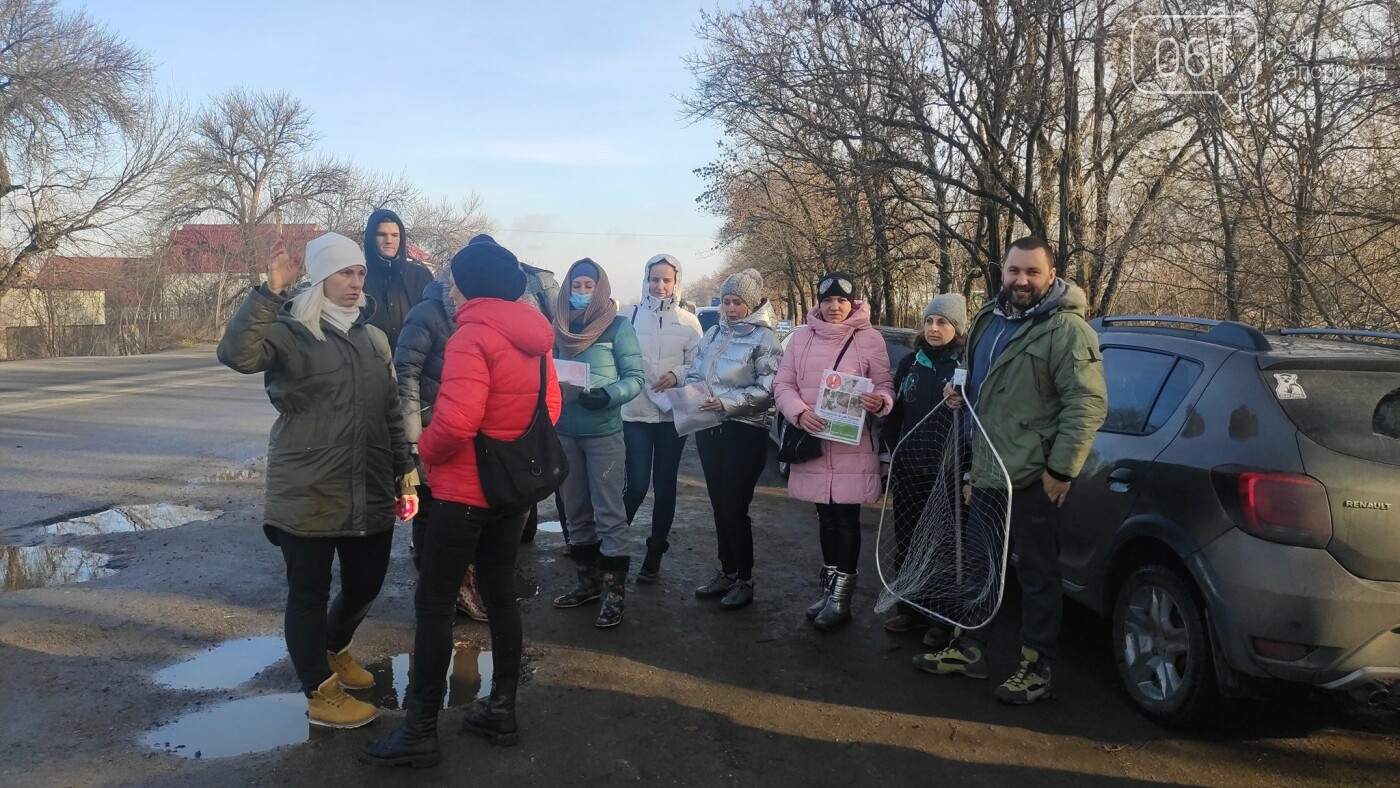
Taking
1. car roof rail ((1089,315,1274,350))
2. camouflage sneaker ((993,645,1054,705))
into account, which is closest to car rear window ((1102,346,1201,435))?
car roof rail ((1089,315,1274,350))

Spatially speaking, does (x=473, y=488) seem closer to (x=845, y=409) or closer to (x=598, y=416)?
(x=598, y=416)

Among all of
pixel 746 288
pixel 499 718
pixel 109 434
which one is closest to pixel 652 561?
pixel 746 288

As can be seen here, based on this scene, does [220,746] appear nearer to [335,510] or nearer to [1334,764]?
[335,510]

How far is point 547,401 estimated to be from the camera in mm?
3592

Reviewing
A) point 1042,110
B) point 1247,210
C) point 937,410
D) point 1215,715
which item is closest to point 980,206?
point 1042,110

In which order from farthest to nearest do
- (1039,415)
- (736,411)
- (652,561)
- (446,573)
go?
(652,561) → (736,411) → (1039,415) → (446,573)

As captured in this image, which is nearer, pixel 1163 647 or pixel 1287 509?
pixel 1287 509

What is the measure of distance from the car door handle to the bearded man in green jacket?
0.32 meters

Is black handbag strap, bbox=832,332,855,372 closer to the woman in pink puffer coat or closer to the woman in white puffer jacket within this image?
the woman in pink puffer coat

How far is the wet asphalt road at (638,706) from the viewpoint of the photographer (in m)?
3.28

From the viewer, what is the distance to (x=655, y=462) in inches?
219

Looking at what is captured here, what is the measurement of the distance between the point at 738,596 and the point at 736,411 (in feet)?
3.61

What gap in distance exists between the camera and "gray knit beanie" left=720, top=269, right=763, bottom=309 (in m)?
5.27

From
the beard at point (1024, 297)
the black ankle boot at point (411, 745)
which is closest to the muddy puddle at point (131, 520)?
the black ankle boot at point (411, 745)
